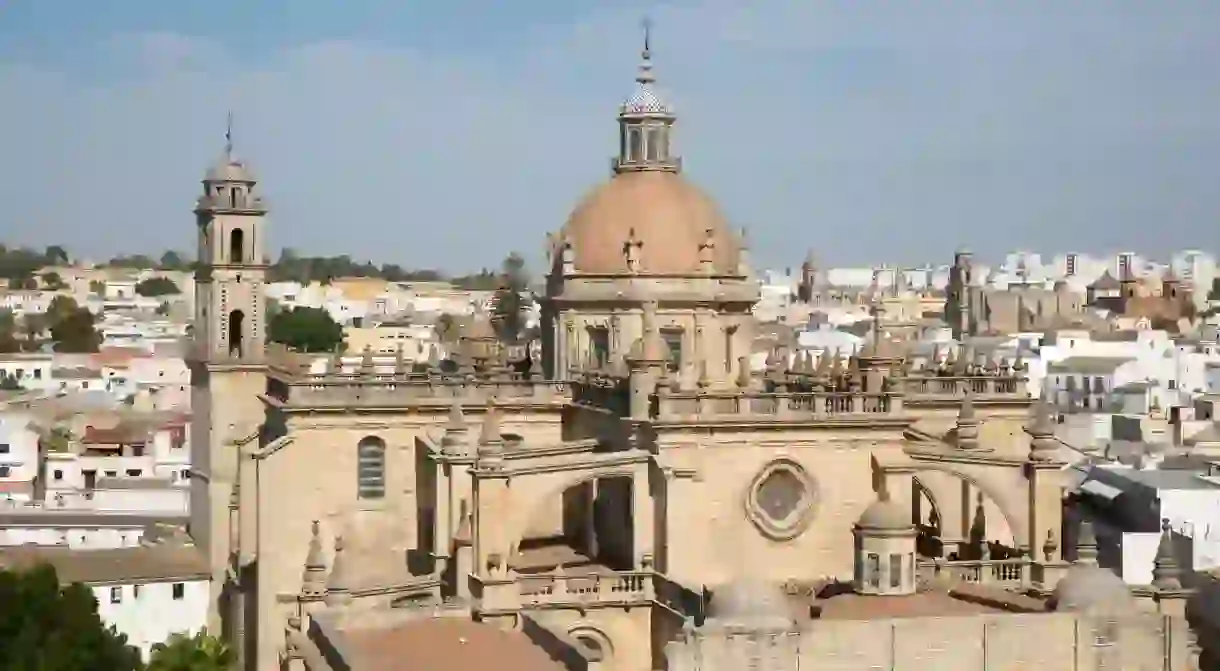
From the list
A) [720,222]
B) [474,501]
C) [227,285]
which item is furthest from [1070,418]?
[474,501]

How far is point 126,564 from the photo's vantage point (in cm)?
4744

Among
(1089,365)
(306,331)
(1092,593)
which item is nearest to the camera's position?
(1092,593)

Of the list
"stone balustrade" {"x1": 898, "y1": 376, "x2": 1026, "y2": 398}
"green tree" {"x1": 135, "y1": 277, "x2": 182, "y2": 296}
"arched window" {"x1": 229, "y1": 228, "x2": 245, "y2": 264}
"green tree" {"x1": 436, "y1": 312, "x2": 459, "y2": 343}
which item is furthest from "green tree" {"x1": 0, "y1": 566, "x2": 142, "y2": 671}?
"green tree" {"x1": 135, "y1": 277, "x2": 182, "y2": 296}

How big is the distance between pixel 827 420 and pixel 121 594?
69.7 ft

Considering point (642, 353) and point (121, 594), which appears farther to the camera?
point (121, 594)

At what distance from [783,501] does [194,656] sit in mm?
13038

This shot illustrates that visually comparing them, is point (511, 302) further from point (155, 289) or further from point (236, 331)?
point (155, 289)

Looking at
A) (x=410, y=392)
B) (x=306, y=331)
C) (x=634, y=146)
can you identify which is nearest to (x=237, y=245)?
(x=410, y=392)

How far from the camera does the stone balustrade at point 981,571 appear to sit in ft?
104

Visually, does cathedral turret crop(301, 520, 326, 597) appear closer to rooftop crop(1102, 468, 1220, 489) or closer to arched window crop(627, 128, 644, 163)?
arched window crop(627, 128, 644, 163)

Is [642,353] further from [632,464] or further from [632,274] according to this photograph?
[632,274]

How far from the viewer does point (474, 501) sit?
107 feet

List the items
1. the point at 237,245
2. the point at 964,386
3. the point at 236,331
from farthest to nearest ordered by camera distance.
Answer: the point at 237,245 < the point at 236,331 < the point at 964,386

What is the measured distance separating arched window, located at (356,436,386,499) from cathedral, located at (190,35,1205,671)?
0.05 metres
